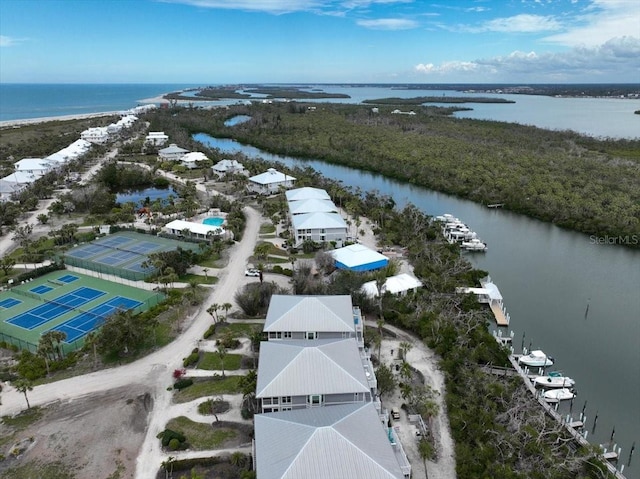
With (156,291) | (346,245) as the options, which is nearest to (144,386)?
(156,291)

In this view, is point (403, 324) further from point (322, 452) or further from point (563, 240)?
point (563, 240)

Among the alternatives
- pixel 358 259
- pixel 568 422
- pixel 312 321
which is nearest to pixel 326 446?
pixel 312 321

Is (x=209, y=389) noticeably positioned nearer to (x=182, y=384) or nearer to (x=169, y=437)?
(x=182, y=384)

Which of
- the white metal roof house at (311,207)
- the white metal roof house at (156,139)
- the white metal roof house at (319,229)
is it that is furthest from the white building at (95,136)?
the white metal roof house at (319,229)

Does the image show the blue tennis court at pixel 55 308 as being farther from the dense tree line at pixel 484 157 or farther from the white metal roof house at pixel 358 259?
the dense tree line at pixel 484 157

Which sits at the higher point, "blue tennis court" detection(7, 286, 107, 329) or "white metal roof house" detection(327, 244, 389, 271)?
"white metal roof house" detection(327, 244, 389, 271)

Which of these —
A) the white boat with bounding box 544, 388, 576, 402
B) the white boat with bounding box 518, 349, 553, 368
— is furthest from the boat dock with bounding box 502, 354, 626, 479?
the white boat with bounding box 518, 349, 553, 368

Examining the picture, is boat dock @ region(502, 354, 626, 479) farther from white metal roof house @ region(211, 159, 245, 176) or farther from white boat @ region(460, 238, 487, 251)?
white metal roof house @ region(211, 159, 245, 176)
